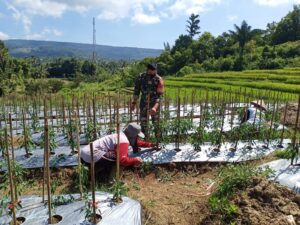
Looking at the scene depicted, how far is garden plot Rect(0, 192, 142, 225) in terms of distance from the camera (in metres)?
3.13

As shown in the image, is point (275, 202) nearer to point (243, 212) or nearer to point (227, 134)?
point (243, 212)

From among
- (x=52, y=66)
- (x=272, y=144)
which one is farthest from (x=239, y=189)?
(x=52, y=66)

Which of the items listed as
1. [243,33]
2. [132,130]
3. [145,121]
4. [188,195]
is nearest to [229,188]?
[188,195]

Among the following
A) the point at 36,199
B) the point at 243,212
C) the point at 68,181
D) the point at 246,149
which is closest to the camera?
the point at 243,212

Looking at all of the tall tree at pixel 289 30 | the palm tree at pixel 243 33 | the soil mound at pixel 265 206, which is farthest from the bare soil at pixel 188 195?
the tall tree at pixel 289 30

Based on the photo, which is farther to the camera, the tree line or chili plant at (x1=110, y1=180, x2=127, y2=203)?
the tree line

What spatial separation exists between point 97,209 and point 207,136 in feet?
9.45

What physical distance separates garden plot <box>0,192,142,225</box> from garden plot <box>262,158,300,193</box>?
164 centimetres

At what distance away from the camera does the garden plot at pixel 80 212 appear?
3129mm

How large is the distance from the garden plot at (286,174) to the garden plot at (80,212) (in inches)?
64.5

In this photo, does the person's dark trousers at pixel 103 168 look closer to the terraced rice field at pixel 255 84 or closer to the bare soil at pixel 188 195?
the bare soil at pixel 188 195

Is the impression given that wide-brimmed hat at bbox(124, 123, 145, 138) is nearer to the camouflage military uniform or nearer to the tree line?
the camouflage military uniform

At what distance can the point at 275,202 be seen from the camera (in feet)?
10.8

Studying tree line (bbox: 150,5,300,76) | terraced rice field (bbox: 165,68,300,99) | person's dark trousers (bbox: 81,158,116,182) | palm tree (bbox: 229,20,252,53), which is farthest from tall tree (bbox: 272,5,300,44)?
person's dark trousers (bbox: 81,158,116,182)
